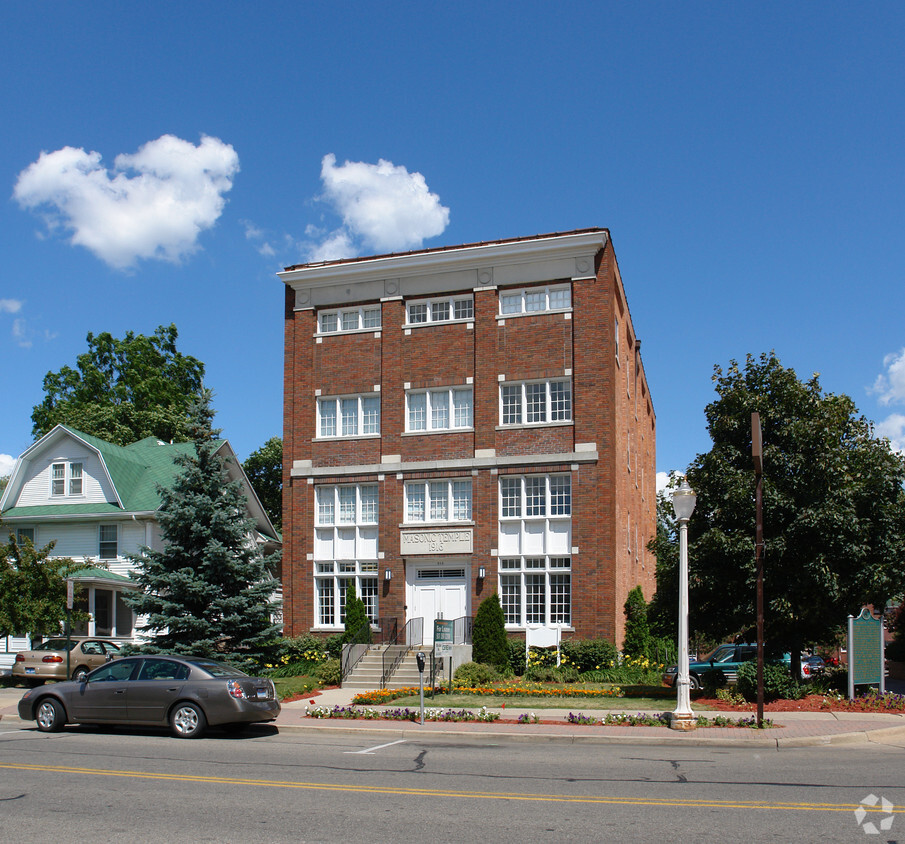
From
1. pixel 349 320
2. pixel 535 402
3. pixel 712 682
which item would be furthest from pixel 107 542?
pixel 712 682

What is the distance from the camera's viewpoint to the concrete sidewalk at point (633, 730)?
1516 cm

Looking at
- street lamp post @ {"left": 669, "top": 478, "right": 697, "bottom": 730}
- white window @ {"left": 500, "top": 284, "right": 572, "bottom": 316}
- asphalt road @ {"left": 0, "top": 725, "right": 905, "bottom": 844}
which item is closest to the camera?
asphalt road @ {"left": 0, "top": 725, "right": 905, "bottom": 844}

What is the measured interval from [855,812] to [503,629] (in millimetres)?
17731

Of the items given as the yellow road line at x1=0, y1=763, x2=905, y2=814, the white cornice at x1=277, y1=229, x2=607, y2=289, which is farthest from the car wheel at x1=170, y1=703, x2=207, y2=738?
the white cornice at x1=277, y1=229, x2=607, y2=289

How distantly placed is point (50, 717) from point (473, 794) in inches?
386

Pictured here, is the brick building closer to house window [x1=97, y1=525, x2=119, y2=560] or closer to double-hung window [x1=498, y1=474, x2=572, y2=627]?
double-hung window [x1=498, y1=474, x2=572, y2=627]

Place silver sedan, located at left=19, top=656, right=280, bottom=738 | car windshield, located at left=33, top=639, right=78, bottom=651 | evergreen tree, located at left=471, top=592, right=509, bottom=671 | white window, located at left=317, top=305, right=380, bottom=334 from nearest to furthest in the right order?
silver sedan, located at left=19, top=656, right=280, bottom=738, evergreen tree, located at left=471, top=592, right=509, bottom=671, car windshield, located at left=33, top=639, right=78, bottom=651, white window, located at left=317, top=305, right=380, bottom=334

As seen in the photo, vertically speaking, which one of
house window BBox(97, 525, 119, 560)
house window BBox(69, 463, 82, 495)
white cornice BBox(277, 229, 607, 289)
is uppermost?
white cornice BBox(277, 229, 607, 289)

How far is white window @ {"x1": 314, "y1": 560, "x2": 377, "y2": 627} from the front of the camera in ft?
97.8

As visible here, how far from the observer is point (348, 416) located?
30984 mm

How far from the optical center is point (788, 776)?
11828 mm

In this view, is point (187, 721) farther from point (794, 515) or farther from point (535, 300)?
point (535, 300)

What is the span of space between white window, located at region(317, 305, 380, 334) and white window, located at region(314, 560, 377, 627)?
7.90 metres

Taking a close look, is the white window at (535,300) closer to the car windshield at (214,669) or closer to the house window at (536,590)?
the house window at (536,590)
